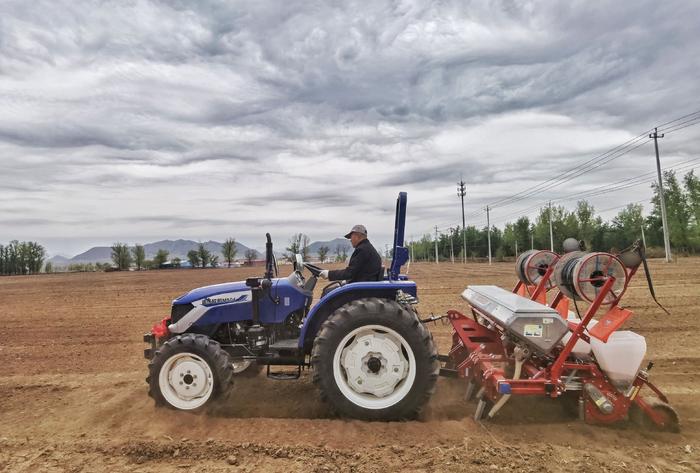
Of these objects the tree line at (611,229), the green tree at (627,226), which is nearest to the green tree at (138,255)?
the tree line at (611,229)

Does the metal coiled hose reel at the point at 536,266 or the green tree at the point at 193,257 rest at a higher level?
the green tree at the point at 193,257

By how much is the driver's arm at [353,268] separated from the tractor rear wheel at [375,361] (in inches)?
21.3

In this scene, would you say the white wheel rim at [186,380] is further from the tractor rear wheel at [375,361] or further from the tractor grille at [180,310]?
the tractor rear wheel at [375,361]

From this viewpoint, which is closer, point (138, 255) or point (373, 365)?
point (373, 365)

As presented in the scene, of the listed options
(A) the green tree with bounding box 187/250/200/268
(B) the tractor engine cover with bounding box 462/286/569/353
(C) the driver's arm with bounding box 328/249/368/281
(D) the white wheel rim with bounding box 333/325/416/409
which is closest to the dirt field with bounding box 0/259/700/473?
(D) the white wheel rim with bounding box 333/325/416/409

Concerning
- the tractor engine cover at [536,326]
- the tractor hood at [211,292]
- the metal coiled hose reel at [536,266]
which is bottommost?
Result: the tractor engine cover at [536,326]

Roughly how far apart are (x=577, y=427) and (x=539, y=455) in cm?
70

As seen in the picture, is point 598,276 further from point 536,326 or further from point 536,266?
point 536,266

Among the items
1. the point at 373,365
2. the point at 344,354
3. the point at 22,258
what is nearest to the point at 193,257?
the point at 22,258

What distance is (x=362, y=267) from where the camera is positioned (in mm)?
4824

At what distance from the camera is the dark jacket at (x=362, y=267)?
4.82 m

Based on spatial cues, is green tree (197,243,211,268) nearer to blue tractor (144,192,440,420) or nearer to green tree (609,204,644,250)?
green tree (609,204,644,250)

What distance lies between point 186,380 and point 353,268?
6.47 feet

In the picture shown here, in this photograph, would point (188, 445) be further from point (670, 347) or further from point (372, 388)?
point (670, 347)
